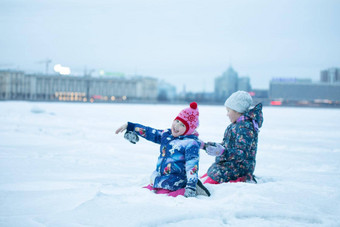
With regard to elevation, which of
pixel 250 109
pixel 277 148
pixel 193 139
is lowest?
pixel 277 148

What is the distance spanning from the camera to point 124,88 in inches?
4496

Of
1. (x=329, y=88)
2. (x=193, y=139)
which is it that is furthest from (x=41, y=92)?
(x=193, y=139)

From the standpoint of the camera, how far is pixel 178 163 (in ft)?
10.5

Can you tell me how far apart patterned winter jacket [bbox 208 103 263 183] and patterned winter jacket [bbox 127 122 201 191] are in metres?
0.61

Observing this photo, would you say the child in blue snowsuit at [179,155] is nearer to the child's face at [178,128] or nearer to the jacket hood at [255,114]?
the child's face at [178,128]

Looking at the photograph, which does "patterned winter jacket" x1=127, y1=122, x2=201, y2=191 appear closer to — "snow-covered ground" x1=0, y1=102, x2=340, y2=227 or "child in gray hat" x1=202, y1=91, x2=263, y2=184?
"snow-covered ground" x1=0, y1=102, x2=340, y2=227

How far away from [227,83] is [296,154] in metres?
162

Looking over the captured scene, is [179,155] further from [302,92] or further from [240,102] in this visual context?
[302,92]

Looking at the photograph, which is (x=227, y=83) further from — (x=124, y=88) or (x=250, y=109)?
(x=250, y=109)

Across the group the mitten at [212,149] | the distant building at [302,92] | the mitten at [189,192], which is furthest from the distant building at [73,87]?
the mitten at [189,192]

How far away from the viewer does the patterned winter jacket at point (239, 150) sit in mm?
3664

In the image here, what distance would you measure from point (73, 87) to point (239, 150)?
112276mm

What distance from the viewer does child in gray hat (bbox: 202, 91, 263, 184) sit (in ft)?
12.0

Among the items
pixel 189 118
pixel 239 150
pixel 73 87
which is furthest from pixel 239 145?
pixel 73 87
